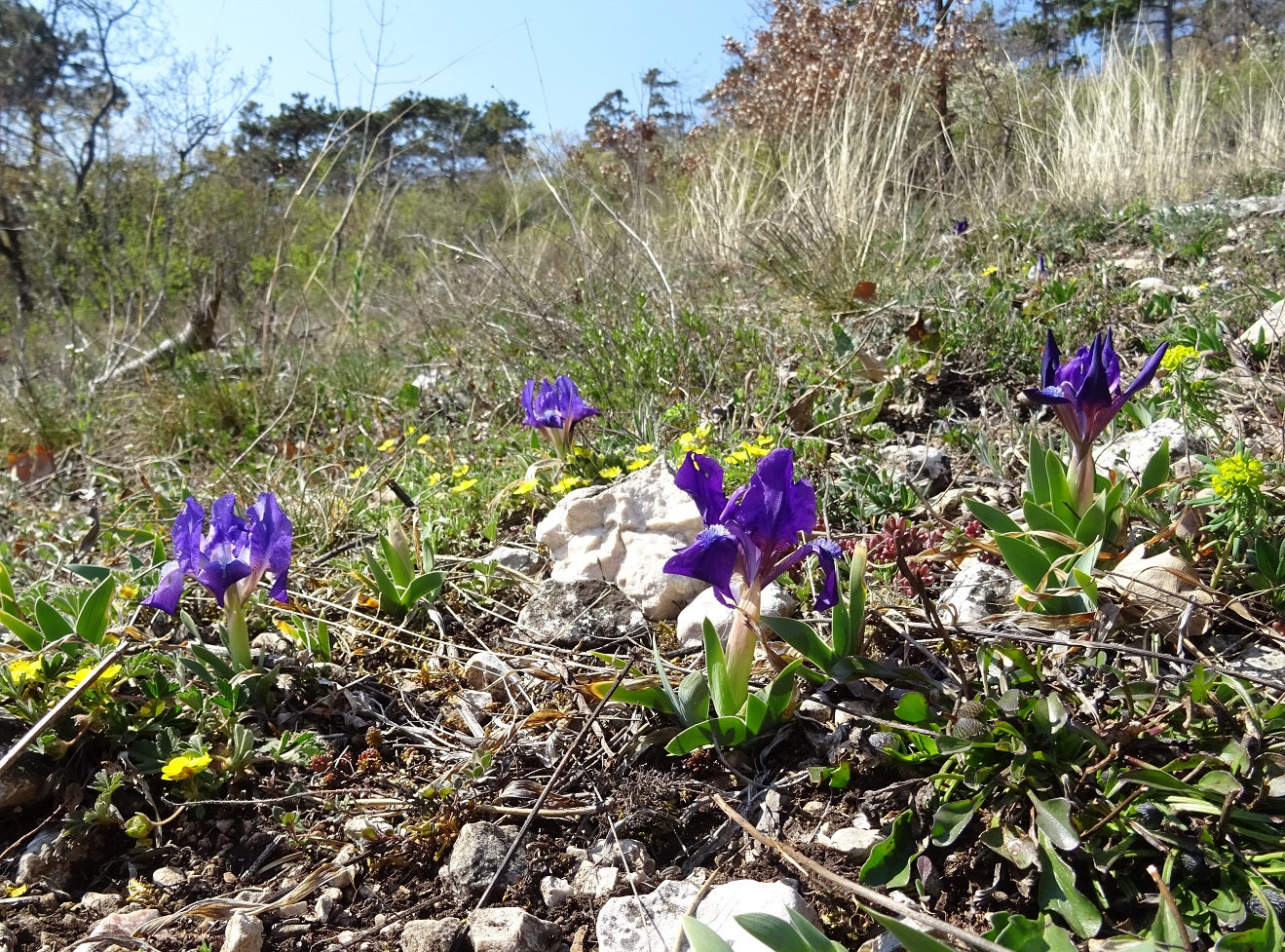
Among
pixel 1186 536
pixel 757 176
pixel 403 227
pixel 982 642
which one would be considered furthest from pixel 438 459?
pixel 403 227

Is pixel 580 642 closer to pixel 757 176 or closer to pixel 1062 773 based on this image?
pixel 1062 773

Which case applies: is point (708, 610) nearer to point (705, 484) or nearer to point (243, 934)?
point (705, 484)

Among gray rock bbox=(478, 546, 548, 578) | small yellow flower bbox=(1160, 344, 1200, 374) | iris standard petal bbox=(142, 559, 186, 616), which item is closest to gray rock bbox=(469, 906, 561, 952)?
iris standard petal bbox=(142, 559, 186, 616)

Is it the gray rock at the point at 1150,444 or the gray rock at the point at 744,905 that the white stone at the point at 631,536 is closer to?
the gray rock at the point at 744,905

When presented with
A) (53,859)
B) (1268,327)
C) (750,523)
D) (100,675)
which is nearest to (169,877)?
(53,859)

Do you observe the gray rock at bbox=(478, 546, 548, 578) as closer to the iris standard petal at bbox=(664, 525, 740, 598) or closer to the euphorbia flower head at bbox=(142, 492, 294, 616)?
the euphorbia flower head at bbox=(142, 492, 294, 616)

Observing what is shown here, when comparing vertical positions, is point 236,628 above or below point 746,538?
below
